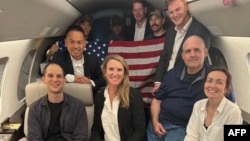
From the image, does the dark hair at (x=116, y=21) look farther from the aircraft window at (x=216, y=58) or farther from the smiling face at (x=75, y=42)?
the aircraft window at (x=216, y=58)

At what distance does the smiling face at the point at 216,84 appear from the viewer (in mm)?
1720

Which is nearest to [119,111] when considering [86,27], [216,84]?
[216,84]

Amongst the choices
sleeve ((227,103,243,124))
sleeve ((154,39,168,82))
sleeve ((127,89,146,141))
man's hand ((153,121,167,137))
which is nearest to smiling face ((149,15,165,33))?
sleeve ((154,39,168,82))

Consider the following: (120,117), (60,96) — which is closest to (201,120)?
(120,117)

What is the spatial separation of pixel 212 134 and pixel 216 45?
0.59m

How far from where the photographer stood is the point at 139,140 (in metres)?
1.95

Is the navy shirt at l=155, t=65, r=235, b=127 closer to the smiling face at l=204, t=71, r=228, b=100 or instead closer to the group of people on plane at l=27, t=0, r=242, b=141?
the group of people on plane at l=27, t=0, r=242, b=141

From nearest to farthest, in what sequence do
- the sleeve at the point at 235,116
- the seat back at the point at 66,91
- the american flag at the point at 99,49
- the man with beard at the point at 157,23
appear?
the sleeve at the point at 235,116, the seat back at the point at 66,91, the man with beard at the point at 157,23, the american flag at the point at 99,49

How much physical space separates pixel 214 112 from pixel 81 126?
0.76 m

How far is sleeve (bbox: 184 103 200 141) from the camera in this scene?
6.03 ft

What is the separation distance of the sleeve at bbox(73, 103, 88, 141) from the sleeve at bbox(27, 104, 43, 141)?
0.67 ft

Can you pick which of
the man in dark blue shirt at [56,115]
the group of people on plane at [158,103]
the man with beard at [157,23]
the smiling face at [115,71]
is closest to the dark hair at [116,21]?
the man with beard at [157,23]

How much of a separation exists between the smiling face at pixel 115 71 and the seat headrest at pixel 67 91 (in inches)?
8.4

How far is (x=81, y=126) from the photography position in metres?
1.94
